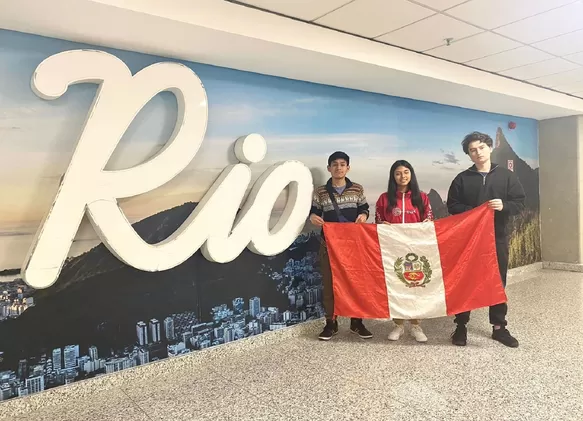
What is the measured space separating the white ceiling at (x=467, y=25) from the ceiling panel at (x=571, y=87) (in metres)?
0.95

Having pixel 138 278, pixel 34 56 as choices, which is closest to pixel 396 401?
pixel 138 278

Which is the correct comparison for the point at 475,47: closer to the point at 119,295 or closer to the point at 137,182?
the point at 137,182

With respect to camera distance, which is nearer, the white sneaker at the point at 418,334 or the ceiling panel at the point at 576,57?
the white sneaker at the point at 418,334

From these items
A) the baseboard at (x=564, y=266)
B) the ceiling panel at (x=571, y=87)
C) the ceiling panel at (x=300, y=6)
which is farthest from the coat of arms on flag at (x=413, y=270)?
the baseboard at (x=564, y=266)

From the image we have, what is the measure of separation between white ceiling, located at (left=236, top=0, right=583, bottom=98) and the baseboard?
3126 millimetres

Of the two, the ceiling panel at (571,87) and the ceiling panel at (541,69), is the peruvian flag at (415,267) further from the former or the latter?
the ceiling panel at (571,87)

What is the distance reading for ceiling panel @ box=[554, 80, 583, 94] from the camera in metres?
5.09

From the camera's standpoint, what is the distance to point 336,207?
3664mm

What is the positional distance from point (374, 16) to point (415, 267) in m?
1.82

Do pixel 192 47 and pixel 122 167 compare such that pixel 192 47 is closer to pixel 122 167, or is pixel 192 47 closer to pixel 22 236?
pixel 122 167

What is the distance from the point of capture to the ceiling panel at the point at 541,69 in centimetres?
426

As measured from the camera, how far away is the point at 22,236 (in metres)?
2.62

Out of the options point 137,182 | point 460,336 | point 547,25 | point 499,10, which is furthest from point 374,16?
point 460,336

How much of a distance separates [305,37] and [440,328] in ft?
8.26
